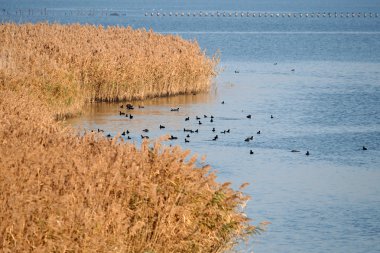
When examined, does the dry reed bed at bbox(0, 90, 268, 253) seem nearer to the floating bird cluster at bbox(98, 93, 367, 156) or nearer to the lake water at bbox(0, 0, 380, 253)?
the lake water at bbox(0, 0, 380, 253)

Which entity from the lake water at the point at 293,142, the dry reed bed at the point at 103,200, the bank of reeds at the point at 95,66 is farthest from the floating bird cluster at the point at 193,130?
the dry reed bed at the point at 103,200

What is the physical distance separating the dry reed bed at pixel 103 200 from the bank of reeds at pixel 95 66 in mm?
14935

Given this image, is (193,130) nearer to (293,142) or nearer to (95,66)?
(293,142)

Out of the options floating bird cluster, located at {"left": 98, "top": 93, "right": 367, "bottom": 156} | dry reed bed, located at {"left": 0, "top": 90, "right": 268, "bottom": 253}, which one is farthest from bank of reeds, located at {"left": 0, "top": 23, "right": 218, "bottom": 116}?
dry reed bed, located at {"left": 0, "top": 90, "right": 268, "bottom": 253}

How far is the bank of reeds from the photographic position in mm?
31859

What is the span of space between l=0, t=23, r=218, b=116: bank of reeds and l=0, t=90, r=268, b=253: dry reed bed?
14.9m

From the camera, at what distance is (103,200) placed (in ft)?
41.0

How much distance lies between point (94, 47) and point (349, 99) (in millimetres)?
11014

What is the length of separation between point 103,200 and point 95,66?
81.1 feet

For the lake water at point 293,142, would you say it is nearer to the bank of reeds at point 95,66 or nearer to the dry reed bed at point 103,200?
the bank of reeds at point 95,66

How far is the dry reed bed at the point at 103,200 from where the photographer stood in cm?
1108

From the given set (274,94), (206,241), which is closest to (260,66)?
(274,94)

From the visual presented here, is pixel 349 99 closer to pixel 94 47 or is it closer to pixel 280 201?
pixel 94 47

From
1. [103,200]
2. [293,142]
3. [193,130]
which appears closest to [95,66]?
[193,130]
